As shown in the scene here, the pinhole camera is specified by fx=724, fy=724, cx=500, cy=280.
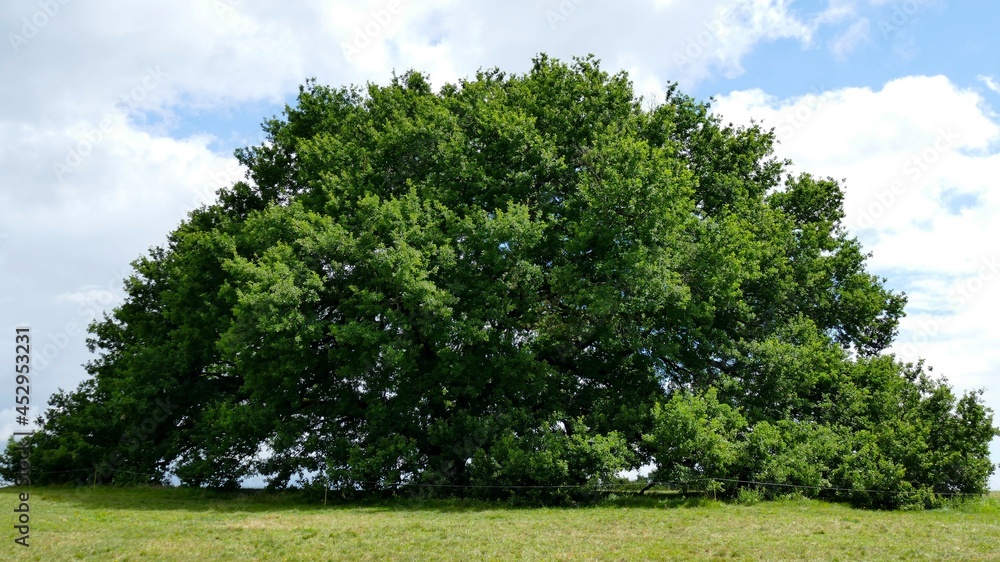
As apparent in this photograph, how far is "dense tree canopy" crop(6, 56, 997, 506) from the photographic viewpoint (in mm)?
22656

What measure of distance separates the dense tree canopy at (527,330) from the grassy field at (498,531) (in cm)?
216

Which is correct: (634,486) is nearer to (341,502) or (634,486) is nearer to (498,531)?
(341,502)

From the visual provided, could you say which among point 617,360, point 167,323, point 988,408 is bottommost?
point 988,408

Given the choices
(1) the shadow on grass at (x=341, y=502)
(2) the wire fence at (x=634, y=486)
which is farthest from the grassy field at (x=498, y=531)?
(2) the wire fence at (x=634, y=486)

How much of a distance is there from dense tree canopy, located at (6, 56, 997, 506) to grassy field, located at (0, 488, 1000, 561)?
7.09ft

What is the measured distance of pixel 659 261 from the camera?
2248 cm

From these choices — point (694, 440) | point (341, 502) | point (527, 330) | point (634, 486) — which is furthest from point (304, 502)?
point (694, 440)

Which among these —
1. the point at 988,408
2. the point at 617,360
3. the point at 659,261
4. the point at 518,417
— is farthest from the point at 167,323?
the point at 988,408

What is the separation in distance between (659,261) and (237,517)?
1413 cm

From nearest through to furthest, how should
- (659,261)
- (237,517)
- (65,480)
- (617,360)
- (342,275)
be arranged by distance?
(237,517)
(659,261)
(342,275)
(617,360)
(65,480)

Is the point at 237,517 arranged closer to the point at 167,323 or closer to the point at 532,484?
the point at 532,484

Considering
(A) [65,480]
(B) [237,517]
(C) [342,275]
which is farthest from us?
(A) [65,480]

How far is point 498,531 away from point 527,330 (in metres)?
9.87

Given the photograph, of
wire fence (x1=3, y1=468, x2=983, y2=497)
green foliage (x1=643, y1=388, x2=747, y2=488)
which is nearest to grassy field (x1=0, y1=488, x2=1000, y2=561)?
wire fence (x1=3, y1=468, x2=983, y2=497)
